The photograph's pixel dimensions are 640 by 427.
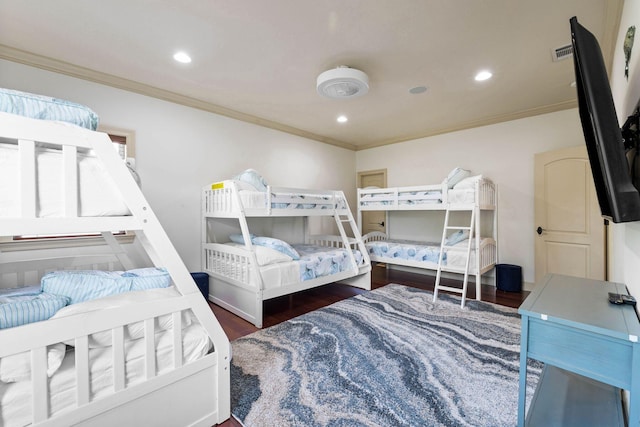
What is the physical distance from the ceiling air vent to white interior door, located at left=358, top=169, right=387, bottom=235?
308 cm

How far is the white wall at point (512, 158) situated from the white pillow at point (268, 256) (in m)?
3.11

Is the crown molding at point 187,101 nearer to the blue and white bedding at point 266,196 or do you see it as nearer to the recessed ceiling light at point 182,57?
the recessed ceiling light at point 182,57

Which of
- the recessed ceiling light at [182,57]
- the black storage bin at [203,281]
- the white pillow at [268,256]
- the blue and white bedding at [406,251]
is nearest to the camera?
the recessed ceiling light at [182,57]

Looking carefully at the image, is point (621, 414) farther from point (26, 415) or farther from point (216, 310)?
point (216, 310)

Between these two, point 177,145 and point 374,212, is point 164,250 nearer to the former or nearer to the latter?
point 177,145

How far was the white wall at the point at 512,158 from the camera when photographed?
3.55m

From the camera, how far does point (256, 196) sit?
298 cm

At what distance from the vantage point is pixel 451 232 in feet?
14.4

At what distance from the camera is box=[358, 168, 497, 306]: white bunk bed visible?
3.38 metres

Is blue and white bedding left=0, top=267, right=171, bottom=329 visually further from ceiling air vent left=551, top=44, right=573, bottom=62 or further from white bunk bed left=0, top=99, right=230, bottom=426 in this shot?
ceiling air vent left=551, top=44, right=573, bottom=62

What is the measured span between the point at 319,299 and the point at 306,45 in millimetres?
2754

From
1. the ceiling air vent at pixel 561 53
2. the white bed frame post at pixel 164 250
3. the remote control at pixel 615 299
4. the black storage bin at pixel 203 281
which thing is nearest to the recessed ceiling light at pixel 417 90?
the ceiling air vent at pixel 561 53

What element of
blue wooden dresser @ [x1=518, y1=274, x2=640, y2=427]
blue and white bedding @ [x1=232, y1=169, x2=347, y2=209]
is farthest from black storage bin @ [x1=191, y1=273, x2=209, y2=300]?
blue wooden dresser @ [x1=518, y1=274, x2=640, y2=427]

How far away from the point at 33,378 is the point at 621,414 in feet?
8.01
